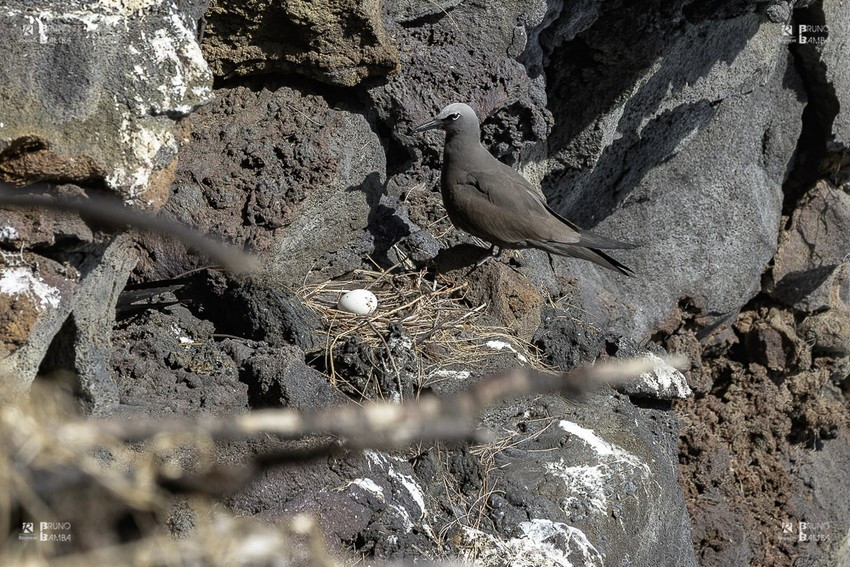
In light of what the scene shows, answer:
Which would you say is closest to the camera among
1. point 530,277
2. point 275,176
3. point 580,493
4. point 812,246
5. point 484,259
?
point 580,493

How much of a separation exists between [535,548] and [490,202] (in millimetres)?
1976

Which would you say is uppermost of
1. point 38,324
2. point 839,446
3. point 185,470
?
point 38,324

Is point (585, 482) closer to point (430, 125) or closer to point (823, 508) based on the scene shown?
point (430, 125)

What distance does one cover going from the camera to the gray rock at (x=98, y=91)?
246cm

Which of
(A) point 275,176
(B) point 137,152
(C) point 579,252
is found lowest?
(C) point 579,252

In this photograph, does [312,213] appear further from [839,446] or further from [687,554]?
[839,446]

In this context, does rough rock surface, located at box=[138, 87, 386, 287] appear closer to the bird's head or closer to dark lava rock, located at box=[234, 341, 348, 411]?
the bird's head

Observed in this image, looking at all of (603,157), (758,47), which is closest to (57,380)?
(603,157)

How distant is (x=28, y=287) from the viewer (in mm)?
2508

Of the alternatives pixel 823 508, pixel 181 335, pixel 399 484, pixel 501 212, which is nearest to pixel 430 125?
pixel 501 212

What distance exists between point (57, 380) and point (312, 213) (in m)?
1.77

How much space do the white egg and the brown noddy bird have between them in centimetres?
70

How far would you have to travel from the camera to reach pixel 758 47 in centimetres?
609

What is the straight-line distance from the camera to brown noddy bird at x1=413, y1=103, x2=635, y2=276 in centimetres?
476
